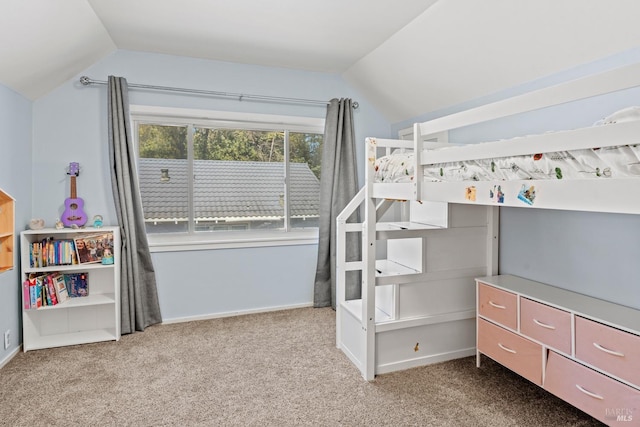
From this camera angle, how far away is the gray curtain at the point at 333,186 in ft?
12.3

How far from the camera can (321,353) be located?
2.74 metres

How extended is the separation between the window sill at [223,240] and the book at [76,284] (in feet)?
1.89

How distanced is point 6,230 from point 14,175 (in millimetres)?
963

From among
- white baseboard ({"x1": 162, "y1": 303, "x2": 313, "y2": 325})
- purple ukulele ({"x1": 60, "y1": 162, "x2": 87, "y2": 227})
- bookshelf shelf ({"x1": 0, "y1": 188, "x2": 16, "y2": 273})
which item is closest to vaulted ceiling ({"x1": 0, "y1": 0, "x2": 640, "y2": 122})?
purple ukulele ({"x1": 60, "y1": 162, "x2": 87, "y2": 227})

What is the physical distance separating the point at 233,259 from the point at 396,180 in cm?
198

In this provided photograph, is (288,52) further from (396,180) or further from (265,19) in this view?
(396,180)

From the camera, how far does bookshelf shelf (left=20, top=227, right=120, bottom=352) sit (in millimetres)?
2807

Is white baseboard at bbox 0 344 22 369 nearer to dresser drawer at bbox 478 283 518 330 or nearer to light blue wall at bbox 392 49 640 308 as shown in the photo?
dresser drawer at bbox 478 283 518 330


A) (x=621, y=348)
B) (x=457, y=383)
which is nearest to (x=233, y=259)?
(x=457, y=383)

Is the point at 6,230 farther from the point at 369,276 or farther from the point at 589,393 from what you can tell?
the point at 589,393

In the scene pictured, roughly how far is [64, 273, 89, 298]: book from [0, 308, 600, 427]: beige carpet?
450 millimetres

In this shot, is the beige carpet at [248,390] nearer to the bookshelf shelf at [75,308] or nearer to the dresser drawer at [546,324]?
the bookshelf shelf at [75,308]

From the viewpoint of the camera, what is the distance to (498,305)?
229 centimetres

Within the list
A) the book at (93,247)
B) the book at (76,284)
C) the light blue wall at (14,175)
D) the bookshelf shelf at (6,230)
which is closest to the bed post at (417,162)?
the bookshelf shelf at (6,230)
